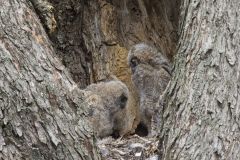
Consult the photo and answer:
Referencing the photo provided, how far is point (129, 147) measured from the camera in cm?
697

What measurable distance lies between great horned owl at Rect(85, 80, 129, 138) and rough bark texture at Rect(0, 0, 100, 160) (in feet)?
9.05

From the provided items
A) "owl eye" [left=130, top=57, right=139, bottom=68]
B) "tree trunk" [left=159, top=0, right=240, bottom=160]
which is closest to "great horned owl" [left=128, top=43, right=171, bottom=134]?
"owl eye" [left=130, top=57, right=139, bottom=68]

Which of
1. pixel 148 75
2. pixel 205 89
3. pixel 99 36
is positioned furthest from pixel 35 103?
pixel 99 36

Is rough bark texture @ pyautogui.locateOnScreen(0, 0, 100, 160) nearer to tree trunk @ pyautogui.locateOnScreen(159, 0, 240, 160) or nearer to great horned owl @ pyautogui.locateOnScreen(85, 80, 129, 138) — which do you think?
tree trunk @ pyautogui.locateOnScreen(159, 0, 240, 160)

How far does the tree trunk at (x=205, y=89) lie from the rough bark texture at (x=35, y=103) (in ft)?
2.08

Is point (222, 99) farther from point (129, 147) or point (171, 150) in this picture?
point (129, 147)

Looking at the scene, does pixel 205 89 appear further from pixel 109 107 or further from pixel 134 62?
pixel 134 62

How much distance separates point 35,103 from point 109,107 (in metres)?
3.20

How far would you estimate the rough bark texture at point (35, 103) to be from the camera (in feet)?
13.4

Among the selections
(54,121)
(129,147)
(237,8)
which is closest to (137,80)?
(129,147)

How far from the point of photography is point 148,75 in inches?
297

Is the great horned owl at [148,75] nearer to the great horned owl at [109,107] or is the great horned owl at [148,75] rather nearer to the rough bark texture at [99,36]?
the great horned owl at [109,107]

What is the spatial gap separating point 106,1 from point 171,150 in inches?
174

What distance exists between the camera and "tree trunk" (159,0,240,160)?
4.37 m
